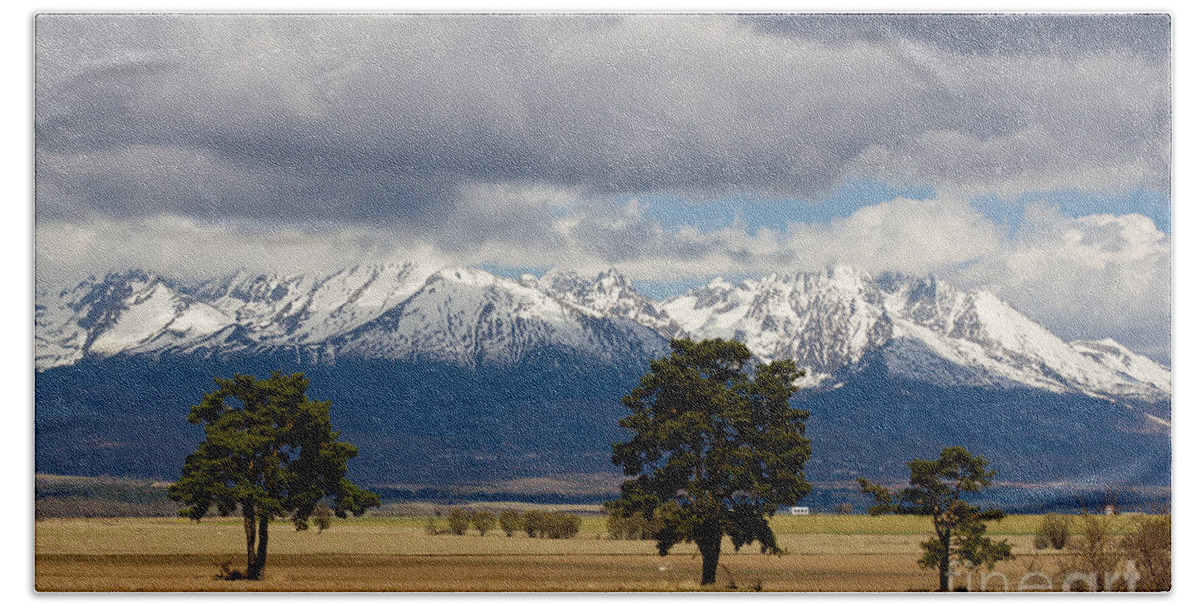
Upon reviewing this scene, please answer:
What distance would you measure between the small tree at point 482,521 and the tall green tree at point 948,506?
3475 millimetres

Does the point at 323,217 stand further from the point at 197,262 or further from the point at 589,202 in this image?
the point at 589,202

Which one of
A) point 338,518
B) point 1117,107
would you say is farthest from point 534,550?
point 1117,107

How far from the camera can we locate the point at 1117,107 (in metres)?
10.6

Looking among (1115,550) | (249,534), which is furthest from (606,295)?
(1115,550)

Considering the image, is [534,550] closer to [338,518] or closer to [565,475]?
[565,475]

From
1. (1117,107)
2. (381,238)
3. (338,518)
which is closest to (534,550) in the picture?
(338,518)

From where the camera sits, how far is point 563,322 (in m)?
10.7

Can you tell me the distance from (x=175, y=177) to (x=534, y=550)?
489cm

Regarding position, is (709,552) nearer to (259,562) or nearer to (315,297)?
(259,562)

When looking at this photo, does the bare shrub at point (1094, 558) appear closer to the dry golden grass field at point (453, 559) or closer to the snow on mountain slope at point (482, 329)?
the dry golden grass field at point (453, 559)

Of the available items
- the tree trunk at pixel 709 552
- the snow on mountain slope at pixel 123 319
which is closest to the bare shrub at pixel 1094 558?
the tree trunk at pixel 709 552

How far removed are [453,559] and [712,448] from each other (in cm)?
263

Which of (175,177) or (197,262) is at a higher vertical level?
(175,177)

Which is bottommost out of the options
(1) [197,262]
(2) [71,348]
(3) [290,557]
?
(3) [290,557]
